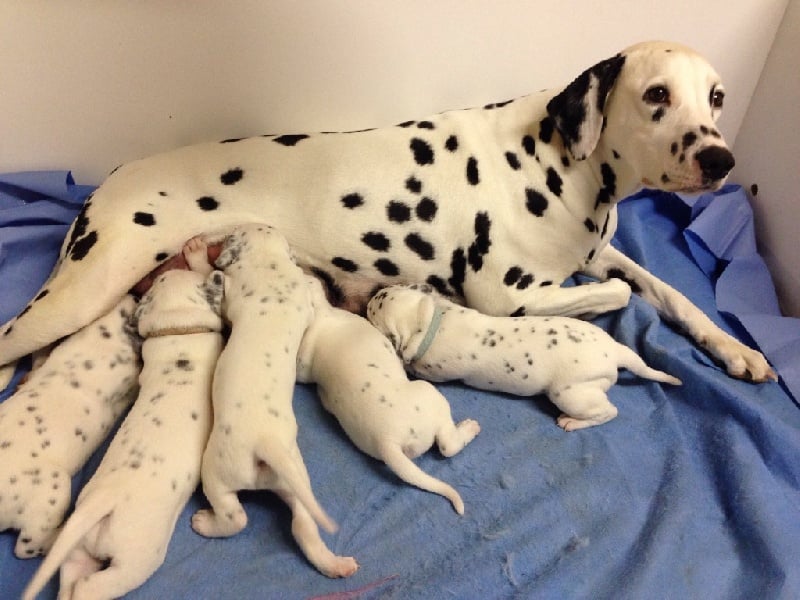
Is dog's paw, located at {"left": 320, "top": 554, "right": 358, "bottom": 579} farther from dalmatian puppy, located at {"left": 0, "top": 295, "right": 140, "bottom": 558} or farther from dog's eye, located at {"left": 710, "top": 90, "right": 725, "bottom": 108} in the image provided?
dog's eye, located at {"left": 710, "top": 90, "right": 725, "bottom": 108}

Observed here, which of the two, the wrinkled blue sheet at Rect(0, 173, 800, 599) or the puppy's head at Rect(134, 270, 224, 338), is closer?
the wrinkled blue sheet at Rect(0, 173, 800, 599)

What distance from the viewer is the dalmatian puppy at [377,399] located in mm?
1766

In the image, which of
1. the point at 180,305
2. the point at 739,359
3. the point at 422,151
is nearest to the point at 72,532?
the point at 180,305

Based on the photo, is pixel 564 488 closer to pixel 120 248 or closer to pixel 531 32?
pixel 120 248

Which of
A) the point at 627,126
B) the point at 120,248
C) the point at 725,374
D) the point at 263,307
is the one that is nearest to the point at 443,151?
the point at 627,126

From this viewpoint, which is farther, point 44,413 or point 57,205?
point 57,205

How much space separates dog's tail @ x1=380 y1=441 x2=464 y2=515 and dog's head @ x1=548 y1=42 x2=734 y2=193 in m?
1.03

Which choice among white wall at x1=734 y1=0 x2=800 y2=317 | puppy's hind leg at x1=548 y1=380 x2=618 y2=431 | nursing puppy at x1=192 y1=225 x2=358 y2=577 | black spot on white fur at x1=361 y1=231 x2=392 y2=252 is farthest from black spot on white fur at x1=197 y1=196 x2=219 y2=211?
white wall at x1=734 y1=0 x2=800 y2=317

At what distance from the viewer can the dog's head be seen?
6.08ft

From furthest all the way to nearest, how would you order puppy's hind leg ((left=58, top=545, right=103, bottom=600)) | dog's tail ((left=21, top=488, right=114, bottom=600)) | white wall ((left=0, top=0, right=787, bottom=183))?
white wall ((left=0, top=0, right=787, bottom=183)) < puppy's hind leg ((left=58, top=545, right=103, bottom=600)) < dog's tail ((left=21, top=488, right=114, bottom=600))

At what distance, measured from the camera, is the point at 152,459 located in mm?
1611

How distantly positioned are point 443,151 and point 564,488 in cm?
111

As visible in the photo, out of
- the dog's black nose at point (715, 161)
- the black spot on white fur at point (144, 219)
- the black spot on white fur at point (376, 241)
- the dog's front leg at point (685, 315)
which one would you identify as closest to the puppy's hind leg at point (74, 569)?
the black spot on white fur at point (144, 219)

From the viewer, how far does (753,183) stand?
3.06m
